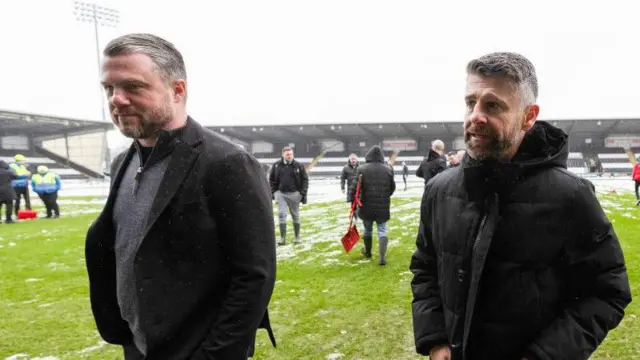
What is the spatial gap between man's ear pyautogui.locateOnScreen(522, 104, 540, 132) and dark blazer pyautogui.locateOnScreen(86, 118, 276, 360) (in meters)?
0.87

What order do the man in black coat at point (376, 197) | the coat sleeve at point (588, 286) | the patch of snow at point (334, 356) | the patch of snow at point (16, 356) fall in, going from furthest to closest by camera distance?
the man in black coat at point (376, 197)
the patch of snow at point (16, 356)
the patch of snow at point (334, 356)
the coat sleeve at point (588, 286)

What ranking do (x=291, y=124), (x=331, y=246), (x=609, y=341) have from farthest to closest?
(x=291, y=124)
(x=331, y=246)
(x=609, y=341)

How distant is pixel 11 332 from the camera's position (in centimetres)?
386

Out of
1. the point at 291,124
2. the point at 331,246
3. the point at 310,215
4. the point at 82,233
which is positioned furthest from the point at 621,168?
the point at 82,233

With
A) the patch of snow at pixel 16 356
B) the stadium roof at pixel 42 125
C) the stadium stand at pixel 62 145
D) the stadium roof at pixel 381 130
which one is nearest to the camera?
the patch of snow at pixel 16 356

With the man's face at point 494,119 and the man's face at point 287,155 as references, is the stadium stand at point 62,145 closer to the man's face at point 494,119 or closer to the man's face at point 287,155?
the man's face at point 287,155

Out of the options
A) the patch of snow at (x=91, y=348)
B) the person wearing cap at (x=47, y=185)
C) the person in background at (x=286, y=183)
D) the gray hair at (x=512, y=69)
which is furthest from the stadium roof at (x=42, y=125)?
the gray hair at (x=512, y=69)

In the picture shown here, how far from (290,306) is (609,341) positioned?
8.99 ft

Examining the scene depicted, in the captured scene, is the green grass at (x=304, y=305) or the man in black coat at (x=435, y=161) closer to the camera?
the green grass at (x=304, y=305)

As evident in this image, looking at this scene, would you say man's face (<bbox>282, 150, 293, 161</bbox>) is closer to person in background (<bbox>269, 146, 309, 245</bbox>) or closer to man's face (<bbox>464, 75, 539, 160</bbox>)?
person in background (<bbox>269, 146, 309, 245</bbox>)

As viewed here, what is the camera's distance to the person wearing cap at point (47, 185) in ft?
38.9

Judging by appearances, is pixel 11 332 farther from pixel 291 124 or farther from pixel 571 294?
pixel 291 124

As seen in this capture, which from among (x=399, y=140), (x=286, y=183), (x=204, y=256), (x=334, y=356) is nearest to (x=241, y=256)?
(x=204, y=256)

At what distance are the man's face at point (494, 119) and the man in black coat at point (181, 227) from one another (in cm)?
70
